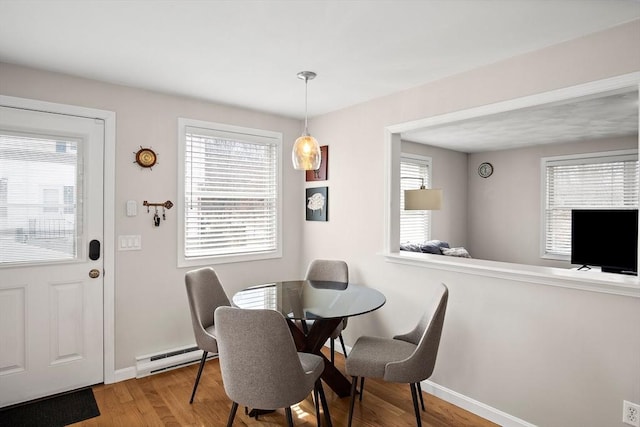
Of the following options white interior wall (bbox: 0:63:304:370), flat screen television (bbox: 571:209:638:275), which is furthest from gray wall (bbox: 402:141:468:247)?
white interior wall (bbox: 0:63:304:370)

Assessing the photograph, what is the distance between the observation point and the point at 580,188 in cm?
533

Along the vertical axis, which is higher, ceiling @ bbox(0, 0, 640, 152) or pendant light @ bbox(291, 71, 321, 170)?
ceiling @ bbox(0, 0, 640, 152)

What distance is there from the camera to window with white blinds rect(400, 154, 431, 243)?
5551 mm

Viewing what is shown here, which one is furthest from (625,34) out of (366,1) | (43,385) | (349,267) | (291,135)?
(43,385)

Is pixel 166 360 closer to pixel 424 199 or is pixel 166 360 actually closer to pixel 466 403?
pixel 466 403

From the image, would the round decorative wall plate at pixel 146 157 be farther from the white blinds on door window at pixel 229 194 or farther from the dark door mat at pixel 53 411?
the dark door mat at pixel 53 411

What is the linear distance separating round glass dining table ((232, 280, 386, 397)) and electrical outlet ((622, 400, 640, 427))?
4.63ft

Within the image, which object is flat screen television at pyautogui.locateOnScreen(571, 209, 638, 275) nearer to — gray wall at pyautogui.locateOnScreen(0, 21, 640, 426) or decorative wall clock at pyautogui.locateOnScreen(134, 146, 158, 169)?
gray wall at pyautogui.locateOnScreen(0, 21, 640, 426)

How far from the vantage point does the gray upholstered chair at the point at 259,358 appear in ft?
6.01

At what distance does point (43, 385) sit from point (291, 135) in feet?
10.3

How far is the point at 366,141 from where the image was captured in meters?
3.51

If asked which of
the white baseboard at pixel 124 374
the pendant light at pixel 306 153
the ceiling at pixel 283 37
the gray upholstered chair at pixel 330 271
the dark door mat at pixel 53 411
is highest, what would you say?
the ceiling at pixel 283 37

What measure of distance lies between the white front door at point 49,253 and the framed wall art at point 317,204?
2037 mm

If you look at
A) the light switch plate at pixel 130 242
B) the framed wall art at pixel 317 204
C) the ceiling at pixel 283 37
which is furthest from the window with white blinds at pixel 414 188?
the light switch plate at pixel 130 242
